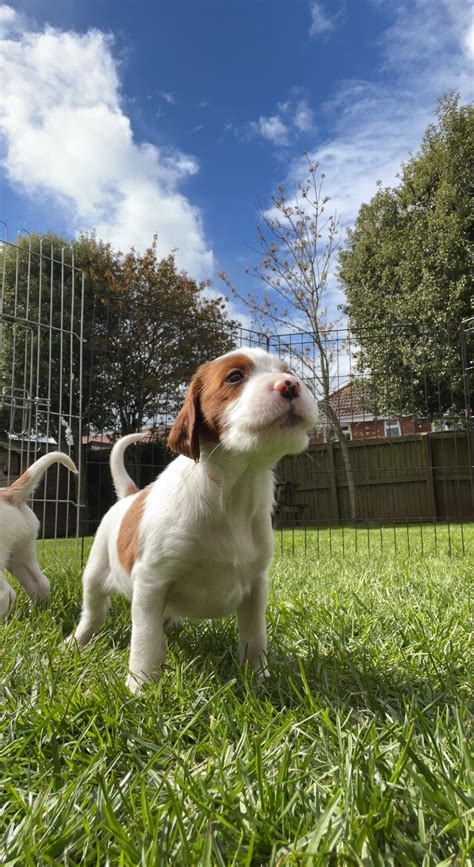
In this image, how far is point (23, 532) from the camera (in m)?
3.84

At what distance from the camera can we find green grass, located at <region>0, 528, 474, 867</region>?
114 centimetres

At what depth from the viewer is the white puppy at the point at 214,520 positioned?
6.66 feet

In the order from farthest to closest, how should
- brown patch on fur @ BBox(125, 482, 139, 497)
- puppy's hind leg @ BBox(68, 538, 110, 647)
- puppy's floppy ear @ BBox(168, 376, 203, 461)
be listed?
brown patch on fur @ BBox(125, 482, 139, 497), puppy's hind leg @ BBox(68, 538, 110, 647), puppy's floppy ear @ BBox(168, 376, 203, 461)

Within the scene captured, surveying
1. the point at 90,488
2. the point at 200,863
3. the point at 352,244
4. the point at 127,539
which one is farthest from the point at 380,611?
the point at 352,244

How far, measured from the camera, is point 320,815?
121 centimetres

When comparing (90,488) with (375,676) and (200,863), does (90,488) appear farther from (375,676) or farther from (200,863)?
(200,863)

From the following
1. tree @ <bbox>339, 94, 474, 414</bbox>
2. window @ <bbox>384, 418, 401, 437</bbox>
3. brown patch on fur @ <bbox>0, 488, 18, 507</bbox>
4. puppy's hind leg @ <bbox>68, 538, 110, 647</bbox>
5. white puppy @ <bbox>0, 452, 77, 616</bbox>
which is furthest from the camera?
window @ <bbox>384, 418, 401, 437</bbox>

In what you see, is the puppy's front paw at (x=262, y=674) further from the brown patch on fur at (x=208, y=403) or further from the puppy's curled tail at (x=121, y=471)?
the puppy's curled tail at (x=121, y=471)

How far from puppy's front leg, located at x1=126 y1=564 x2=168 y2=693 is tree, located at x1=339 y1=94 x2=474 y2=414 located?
12034 mm

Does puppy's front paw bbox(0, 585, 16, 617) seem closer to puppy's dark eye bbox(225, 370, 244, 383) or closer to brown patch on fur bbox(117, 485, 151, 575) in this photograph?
brown patch on fur bbox(117, 485, 151, 575)

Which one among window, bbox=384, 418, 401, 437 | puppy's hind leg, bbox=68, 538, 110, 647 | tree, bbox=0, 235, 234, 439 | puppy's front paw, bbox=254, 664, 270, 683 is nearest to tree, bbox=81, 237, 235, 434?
tree, bbox=0, 235, 234, 439

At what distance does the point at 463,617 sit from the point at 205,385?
1799 mm

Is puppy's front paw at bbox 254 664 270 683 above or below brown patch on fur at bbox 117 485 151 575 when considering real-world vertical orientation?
below

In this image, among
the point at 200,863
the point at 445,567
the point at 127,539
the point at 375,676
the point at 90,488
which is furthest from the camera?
the point at 90,488
